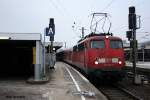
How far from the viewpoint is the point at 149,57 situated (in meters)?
77.8

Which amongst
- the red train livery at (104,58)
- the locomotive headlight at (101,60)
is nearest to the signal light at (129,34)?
the red train livery at (104,58)

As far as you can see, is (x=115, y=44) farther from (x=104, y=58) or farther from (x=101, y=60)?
(x=101, y=60)

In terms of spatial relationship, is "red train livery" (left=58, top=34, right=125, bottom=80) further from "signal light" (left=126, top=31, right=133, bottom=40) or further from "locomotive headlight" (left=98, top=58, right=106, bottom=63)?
"signal light" (left=126, top=31, right=133, bottom=40)

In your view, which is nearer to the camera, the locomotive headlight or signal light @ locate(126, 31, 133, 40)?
the locomotive headlight

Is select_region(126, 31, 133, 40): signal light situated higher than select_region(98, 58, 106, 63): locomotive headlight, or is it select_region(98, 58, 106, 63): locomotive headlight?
select_region(126, 31, 133, 40): signal light

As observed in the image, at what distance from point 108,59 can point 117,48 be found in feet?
3.21

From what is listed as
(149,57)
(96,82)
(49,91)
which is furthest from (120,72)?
(149,57)

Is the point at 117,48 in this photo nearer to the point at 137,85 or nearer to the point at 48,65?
the point at 137,85

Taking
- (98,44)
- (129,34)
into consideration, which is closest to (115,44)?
(98,44)

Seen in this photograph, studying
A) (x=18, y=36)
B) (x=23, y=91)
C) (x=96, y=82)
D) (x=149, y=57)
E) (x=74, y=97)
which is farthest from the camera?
(x=149, y=57)

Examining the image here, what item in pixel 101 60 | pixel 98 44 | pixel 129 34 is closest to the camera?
pixel 101 60

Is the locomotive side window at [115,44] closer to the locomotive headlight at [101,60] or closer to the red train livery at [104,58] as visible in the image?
the red train livery at [104,58]

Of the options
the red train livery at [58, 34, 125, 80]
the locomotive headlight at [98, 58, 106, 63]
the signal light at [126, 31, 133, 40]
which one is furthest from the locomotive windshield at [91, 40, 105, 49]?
the signal light at [126, 31, 133, 40]

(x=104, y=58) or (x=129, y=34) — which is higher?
(x=129, y=34)
